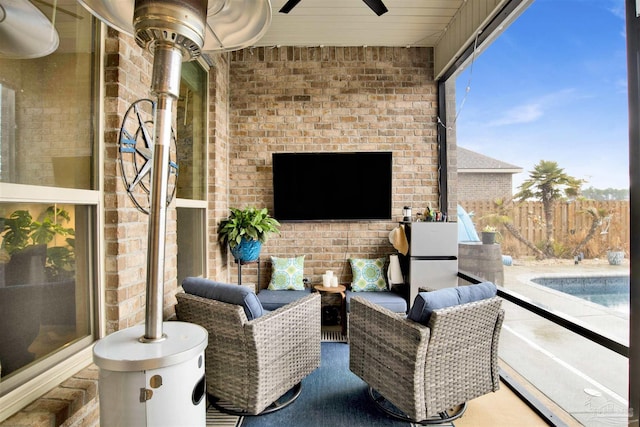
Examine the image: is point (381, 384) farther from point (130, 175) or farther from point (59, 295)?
point (130, 175)

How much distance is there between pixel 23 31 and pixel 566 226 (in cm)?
318

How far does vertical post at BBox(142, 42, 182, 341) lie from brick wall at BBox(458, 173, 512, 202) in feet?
9.65

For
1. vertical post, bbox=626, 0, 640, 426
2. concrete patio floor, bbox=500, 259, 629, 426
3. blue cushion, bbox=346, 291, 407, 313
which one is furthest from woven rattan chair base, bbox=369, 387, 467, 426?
blue cushion, bbox=346, 291, 407, 313

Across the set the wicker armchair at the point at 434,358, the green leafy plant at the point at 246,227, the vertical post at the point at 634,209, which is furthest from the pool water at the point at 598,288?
the green leafy plant at the point at 246,227

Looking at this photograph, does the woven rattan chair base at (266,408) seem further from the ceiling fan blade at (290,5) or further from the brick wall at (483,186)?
the ceiling fan blade at (290,5)

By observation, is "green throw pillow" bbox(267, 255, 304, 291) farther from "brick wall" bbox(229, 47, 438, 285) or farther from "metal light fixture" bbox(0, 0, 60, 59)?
"metal light fixture" bbox(0, 0, 60, 59)

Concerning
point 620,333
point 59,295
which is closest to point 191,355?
point 59,295

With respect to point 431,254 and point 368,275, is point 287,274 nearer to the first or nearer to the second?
point 368,275

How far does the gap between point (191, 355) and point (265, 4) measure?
1055 mm

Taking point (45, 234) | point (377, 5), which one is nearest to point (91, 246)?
point (45, 234)

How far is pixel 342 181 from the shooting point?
3.70m

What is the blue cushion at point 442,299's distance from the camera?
185cm

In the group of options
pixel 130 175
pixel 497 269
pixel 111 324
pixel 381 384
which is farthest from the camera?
pixel 497 269

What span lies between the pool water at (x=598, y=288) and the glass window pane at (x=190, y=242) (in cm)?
293
